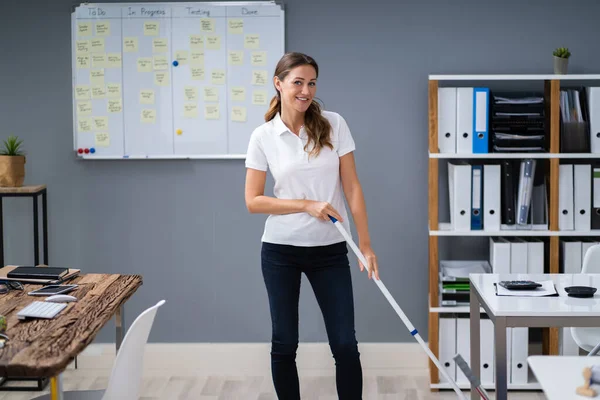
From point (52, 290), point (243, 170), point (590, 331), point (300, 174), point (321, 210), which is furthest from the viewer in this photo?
point (243, 170)

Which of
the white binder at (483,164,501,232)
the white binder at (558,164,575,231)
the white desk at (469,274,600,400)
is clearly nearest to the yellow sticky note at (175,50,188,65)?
the white binder at (483,164,501,232)

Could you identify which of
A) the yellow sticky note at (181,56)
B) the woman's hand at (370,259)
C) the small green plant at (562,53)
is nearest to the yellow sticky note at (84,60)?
the yellow sticky note at (181,56)

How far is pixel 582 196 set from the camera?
3.69m

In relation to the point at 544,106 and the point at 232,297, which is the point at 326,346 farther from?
the point at 544,106

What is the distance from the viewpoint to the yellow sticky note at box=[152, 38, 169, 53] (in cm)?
393

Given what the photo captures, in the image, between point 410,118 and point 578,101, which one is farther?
point 410,118

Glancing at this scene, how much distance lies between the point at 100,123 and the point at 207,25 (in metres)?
0.77

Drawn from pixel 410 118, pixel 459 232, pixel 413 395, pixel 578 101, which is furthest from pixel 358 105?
pixel 413 395

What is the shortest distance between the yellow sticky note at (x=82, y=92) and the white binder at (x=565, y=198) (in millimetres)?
2456

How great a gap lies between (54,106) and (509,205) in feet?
7.97

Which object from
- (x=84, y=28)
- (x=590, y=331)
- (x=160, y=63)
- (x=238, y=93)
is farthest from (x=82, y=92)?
(x=590, y=331)

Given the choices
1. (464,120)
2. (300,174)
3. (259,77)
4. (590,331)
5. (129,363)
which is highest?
(259,77)

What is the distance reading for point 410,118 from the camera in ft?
13.0

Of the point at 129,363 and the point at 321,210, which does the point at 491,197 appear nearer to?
the point at 321,210
